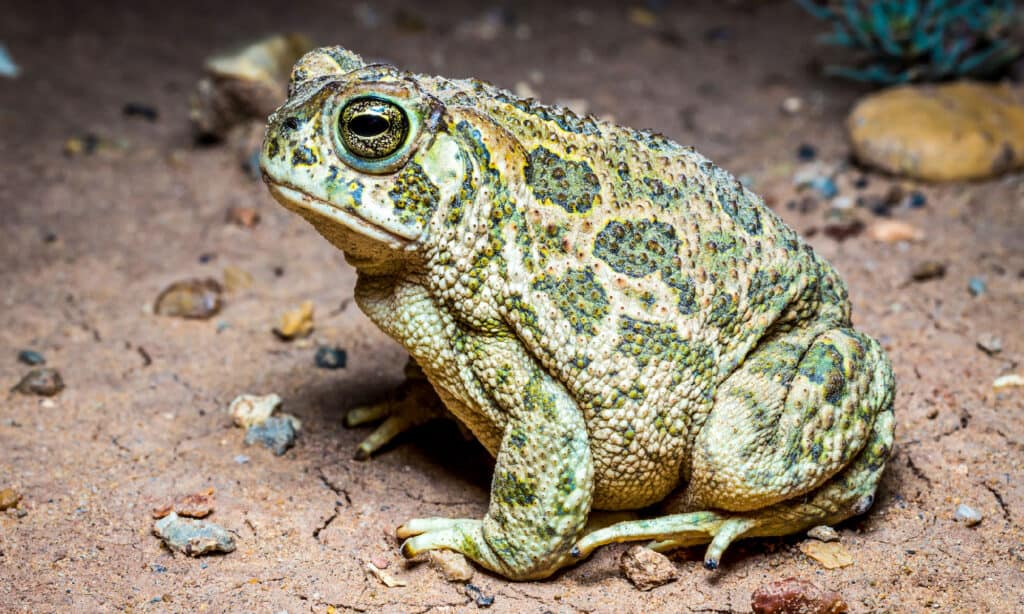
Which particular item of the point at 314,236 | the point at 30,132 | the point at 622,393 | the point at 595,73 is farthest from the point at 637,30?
the point at 622,393

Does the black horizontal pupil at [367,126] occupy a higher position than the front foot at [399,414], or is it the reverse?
the black horizontal pupil at [367,126]

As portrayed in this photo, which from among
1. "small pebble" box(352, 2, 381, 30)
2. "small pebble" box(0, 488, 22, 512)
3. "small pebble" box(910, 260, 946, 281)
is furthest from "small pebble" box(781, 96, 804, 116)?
"small pebble" box(0, 488, 22, 512)

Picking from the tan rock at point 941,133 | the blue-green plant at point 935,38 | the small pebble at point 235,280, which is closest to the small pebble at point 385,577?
the small pebble at point 235,280

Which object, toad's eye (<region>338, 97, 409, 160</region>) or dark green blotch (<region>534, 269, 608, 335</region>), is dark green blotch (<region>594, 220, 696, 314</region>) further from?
toad's eye (<region>338, 97, 409, 160</region>)

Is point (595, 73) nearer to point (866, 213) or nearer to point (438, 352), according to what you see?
point (866, 213)

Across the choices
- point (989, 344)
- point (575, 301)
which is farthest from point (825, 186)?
point (575, 301)

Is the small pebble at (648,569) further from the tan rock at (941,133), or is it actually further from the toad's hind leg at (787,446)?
the tan rock at (941,133)

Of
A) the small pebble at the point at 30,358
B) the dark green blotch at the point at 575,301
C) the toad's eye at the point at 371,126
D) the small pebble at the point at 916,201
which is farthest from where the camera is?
the small pebble at the point at 916,201
